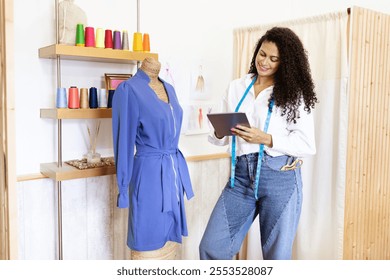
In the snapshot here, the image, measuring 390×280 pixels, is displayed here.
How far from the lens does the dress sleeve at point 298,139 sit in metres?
1.82

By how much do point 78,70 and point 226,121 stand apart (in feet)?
2.81

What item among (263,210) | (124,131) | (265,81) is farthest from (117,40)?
(263,210)

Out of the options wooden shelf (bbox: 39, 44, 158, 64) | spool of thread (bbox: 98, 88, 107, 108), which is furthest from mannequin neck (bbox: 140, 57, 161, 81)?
spool of thread (bbox: 98, 88, 107, 108)

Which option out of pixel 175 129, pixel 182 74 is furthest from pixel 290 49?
pixel 182 74

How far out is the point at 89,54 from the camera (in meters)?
1.98

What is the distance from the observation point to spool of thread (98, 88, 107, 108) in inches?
82.9

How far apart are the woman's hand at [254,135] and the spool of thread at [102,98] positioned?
703mm

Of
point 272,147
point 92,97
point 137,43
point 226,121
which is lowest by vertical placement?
point 272,147

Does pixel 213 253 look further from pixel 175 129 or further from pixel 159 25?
pixel 159 25

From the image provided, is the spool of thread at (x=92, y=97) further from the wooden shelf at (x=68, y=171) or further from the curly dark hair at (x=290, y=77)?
the curly dark hair at (x=290, y=77)

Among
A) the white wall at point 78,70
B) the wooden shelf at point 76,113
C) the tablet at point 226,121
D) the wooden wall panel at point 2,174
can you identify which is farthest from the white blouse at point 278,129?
the wooden wall panel at point 2,174

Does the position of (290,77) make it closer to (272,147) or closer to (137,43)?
(272,147)

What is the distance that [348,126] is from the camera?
7.55 ft

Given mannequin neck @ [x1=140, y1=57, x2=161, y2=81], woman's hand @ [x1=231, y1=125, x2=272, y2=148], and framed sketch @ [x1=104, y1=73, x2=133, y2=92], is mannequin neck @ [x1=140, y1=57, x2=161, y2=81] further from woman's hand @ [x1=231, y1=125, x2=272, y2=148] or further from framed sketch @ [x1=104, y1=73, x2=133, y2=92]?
woman's hand @ [x1=231, y1=125, x2=272, y2=148]
